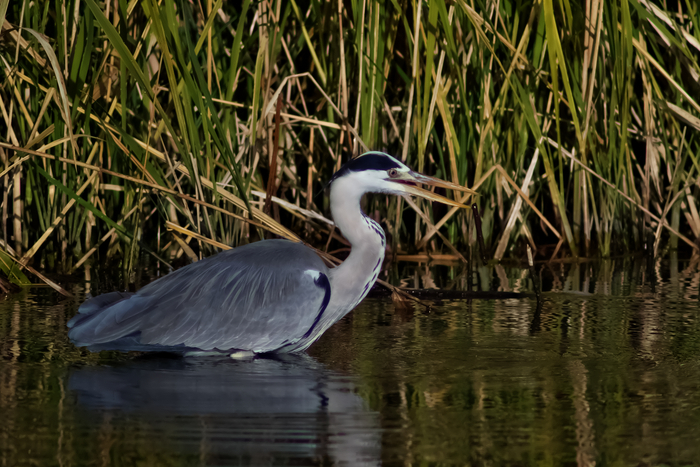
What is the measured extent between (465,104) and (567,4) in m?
0.83

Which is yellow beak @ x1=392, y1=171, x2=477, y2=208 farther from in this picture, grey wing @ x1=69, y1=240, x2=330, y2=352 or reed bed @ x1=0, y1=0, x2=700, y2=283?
reed bed @ x1=0, y1=0, x2=700, y2=283

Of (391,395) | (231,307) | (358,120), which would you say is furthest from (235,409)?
(358,120)

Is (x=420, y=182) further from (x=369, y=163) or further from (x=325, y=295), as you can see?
(x=325, y=295)

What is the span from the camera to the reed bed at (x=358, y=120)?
5.82 metres

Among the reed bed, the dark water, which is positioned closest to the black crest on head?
the dark water

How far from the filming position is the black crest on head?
15.5 feet

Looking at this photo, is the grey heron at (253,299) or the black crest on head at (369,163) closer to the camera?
the grey heron at (253,299)

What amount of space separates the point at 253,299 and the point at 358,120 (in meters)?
2.40

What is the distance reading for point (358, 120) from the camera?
21.8 feet

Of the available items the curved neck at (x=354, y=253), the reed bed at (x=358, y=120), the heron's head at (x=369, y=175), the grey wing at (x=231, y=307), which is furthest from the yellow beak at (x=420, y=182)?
the reed bed at (x=358, y=120)

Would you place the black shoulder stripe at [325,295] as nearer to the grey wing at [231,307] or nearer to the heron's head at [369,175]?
the grey wing at [231,307]

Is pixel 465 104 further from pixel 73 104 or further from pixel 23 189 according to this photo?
pixel 23 189

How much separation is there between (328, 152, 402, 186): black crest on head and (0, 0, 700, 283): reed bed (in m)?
1.02

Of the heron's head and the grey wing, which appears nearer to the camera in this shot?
the grey wing
